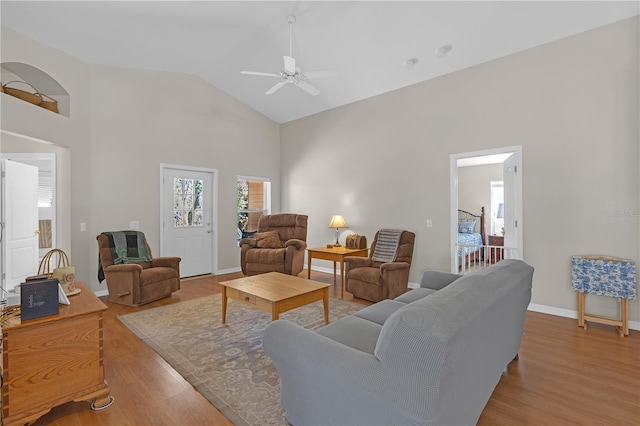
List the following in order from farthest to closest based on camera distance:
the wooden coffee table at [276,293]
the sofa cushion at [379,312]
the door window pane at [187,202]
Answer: the door window pane at [187,202] → the wooden coffee table at [276,293] → the sofa cushion at [379,312]

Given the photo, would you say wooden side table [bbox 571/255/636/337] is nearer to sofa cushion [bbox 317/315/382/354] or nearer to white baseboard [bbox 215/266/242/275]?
sofa cushion [bbox 317/315/382/354]

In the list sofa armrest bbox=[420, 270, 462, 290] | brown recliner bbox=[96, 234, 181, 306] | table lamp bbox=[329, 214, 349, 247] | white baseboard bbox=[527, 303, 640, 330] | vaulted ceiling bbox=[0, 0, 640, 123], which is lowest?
white baseboard bbox=[527, 303, 640, 330]

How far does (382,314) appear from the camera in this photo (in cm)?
234

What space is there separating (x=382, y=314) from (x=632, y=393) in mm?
1743

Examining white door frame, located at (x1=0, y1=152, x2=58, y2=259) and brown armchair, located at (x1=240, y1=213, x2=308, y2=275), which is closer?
white door frame, located at (x1=0, y1=152, x2=58, y2=259)

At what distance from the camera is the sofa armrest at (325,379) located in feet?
4.09

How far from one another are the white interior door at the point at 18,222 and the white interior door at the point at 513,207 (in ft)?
22.3

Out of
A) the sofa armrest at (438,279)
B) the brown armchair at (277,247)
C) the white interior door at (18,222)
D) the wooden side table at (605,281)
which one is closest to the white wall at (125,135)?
the brown armchair at (277,247)

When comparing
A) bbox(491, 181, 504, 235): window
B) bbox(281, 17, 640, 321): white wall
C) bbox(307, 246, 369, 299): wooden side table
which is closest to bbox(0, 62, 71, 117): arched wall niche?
bbox(307, 246, 369, 299): wooden side table

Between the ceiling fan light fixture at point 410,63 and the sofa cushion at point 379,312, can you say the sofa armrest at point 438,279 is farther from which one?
the ceiling fan light fixture at point 410,63

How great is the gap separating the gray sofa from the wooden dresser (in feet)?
3.87

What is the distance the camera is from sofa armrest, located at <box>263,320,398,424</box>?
125 cm

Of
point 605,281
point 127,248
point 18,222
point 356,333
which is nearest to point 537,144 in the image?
point 605,281

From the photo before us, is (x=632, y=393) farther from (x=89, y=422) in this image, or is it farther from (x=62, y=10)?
(x=62, y=10)
